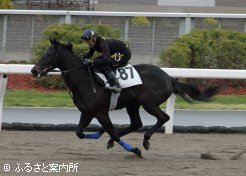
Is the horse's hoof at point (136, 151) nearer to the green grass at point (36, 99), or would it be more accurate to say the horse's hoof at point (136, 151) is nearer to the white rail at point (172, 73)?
the white rail at point (172, 73)

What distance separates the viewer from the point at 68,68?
31.4 ft

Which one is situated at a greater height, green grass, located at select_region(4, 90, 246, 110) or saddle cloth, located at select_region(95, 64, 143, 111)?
saddle cloth, located at select_region(95, 64, 143, 111)

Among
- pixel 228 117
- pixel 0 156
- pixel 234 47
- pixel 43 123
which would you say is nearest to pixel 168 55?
pixel 234 47

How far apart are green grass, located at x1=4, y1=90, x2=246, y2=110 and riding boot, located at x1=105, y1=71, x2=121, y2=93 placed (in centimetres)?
402

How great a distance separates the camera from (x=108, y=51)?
31.2ft

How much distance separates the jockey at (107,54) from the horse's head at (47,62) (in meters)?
0.41

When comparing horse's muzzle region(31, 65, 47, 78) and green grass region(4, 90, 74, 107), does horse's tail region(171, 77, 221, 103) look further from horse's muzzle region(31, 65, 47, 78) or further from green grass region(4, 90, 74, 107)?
green grass region(4, 90, 74, 107)

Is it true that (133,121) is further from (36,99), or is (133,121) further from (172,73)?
(36,99)

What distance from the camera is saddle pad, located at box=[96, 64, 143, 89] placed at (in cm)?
966

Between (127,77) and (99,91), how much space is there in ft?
1.51

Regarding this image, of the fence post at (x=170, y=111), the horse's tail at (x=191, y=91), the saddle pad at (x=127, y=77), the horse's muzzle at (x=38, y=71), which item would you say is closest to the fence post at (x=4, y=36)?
the fence post at (x=170, y=111)

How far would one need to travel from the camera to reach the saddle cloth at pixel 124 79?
31.5 ft

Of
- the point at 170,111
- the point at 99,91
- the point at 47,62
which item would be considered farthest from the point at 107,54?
the point at 170,111

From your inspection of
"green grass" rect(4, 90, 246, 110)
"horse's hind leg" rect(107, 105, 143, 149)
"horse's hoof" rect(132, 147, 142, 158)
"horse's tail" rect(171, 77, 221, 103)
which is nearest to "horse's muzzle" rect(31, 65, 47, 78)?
"horse's hind leg" rect(107, 105, 143, 149)
